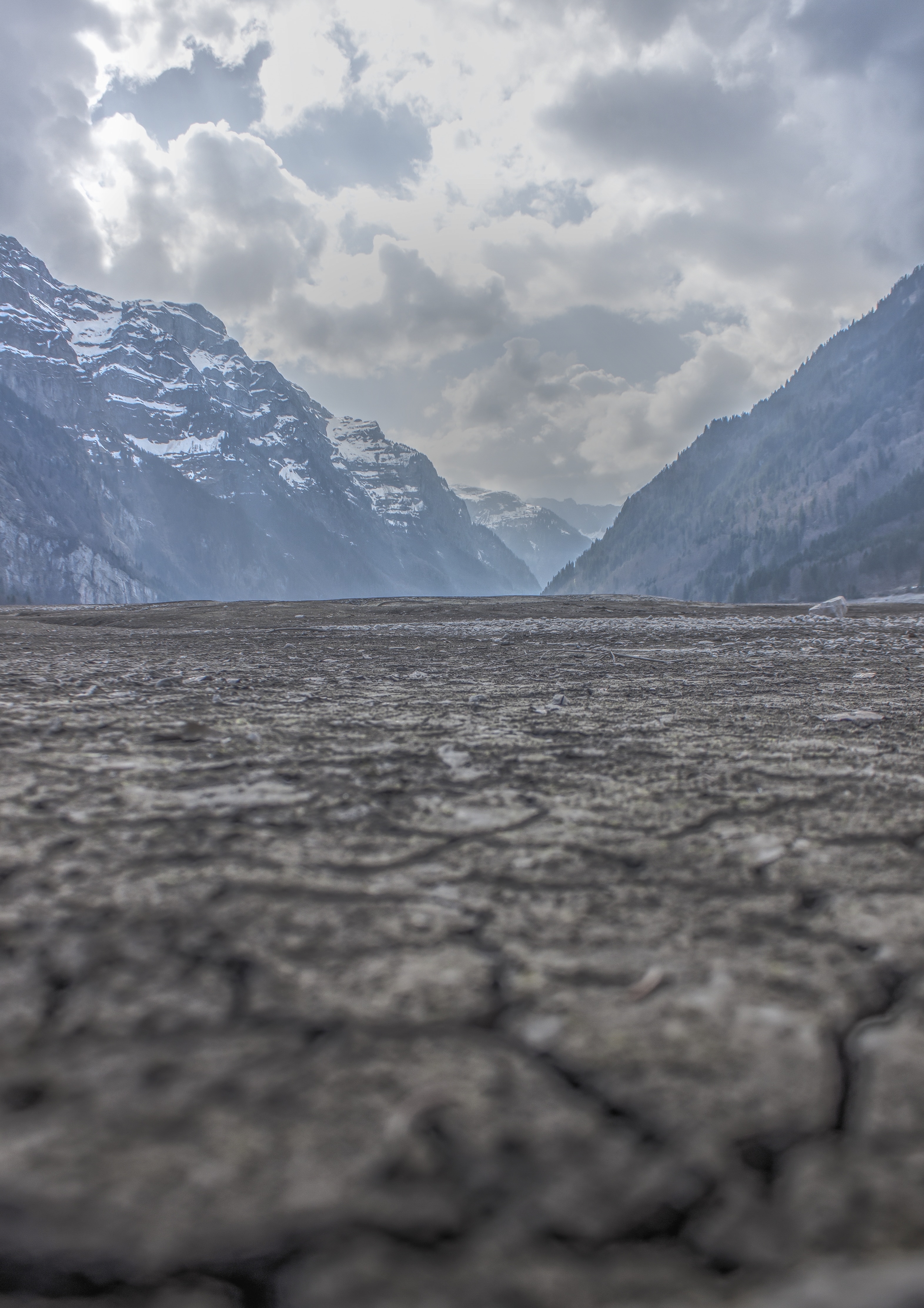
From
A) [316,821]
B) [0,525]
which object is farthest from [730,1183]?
[0,525]

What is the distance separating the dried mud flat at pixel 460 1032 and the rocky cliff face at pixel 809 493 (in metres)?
85.8

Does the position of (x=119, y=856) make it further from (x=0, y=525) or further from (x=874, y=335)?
(x=874, y=335)

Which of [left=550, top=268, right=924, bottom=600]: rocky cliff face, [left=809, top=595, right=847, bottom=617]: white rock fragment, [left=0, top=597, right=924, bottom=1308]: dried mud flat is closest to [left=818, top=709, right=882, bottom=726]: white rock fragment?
[left=0, top=597, right=924, bottom=1308]: dried mud flat

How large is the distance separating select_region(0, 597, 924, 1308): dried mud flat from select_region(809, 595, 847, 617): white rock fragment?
14819 mm

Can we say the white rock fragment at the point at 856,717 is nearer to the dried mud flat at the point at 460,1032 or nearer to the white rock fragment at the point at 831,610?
the dried mud flat at the point at 460,1032

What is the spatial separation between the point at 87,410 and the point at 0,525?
9961 cm

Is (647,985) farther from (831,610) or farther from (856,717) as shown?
(831,610)

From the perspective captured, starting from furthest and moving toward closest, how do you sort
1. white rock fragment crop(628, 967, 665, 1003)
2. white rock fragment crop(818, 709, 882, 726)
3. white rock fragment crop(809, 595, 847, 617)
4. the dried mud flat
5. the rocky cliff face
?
1. the rocky cliff face
2. white rock fragment crop(809, 595, 847, 617)
3. white rock fragment crop(818, 709, 882, 726)
4. white rock fragment crop(628, 967, 665, 1003)
5. the dried mud flat

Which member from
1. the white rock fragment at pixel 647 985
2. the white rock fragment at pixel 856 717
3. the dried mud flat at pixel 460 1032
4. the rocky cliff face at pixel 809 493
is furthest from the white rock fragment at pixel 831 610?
the rocky cliff face at pixel 809 493

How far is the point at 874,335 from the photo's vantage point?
124 m

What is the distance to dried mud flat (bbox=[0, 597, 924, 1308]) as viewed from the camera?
682 millimetres

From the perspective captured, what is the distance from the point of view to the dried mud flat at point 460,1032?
682mm

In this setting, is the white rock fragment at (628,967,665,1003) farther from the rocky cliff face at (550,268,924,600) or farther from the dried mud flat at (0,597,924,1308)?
the rocky cliff face at (550,268,924,600)

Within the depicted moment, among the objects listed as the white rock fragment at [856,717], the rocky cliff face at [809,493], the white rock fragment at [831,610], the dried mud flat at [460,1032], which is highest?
the rocky cliff face at [809,493]
